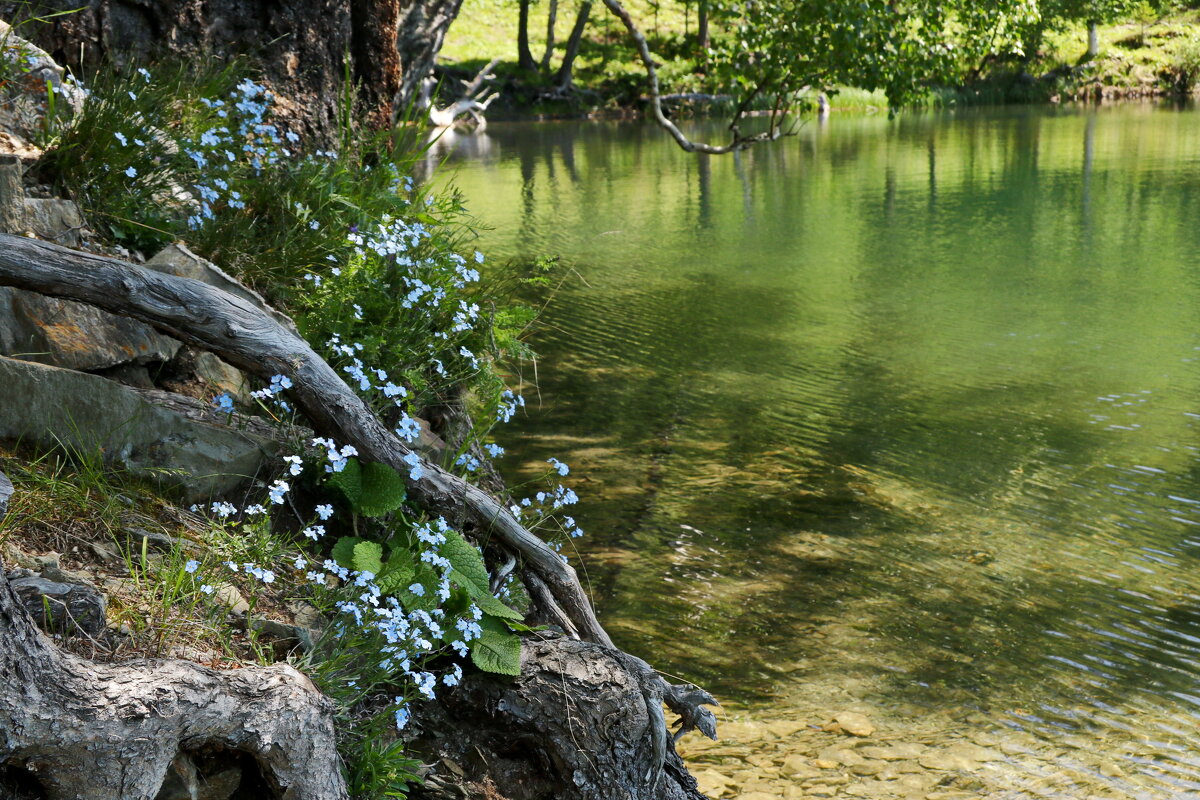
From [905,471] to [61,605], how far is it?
17.3 ft

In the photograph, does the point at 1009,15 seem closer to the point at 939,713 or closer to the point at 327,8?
the point at 327,8

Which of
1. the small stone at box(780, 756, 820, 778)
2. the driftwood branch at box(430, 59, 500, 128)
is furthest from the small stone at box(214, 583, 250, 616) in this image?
the driftwood branch at box(430, 59, 500, 128)

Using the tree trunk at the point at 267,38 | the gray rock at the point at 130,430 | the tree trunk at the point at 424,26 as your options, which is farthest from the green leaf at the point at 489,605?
the tree trunk at the point at 424,26

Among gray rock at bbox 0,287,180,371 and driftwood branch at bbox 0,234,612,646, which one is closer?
driftwood branch at bbox 0,234,612,646

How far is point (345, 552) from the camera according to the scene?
3.05m

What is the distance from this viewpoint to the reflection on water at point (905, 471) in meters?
4.44

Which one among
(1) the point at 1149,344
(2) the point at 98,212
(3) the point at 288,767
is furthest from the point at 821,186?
(3) the point at 288,767

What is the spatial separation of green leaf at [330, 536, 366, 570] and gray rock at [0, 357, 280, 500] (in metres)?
0.36

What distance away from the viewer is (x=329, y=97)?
5801 mm

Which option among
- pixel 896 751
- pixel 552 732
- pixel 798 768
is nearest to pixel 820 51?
pixel 896 751

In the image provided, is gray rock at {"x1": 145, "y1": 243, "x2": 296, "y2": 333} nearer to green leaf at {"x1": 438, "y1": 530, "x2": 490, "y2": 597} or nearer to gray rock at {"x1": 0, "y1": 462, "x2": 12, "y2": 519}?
green leaf at {"x1": 438, "y1": 530, "x2": 490, "y2": 597}

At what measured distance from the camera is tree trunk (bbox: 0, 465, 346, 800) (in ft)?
6.34

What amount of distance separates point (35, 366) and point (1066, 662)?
4.13m

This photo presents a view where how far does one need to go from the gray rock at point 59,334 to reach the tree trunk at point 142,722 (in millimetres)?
1268
